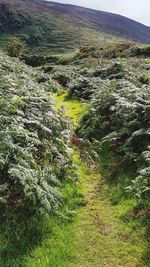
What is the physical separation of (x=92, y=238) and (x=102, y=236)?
260 millimetres

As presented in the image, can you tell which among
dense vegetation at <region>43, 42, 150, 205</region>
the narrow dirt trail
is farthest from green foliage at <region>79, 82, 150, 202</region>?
the narrow dirt trail

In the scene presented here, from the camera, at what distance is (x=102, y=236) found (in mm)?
9062

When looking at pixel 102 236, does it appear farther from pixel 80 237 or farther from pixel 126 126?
pixel 126 126

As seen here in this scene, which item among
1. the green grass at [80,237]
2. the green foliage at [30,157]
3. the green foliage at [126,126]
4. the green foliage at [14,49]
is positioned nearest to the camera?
the green grass at [80,237]

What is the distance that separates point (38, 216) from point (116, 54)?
59.3 m

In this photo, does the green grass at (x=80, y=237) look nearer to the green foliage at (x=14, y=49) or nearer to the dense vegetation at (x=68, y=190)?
the dense vegetation at (x=68, y=190)

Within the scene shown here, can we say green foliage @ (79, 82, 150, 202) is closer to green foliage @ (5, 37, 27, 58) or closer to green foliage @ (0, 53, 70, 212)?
green foliage @ (0, 53, 70, 212)

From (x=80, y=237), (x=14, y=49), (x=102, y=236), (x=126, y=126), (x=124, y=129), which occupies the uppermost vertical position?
(x=126, y=126)

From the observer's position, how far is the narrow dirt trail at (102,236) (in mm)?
8148

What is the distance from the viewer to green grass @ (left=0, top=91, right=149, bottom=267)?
26.3 ft

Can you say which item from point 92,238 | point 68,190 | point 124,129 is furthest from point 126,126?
point 92,238

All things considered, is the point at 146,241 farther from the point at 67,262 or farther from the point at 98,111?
the point at 98,111

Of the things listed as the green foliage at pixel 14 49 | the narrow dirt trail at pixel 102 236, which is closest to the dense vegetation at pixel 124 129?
the narrow dirt trail at pixel 102 236

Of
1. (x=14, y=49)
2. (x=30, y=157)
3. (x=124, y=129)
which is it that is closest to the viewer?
(x=30, y=157)
